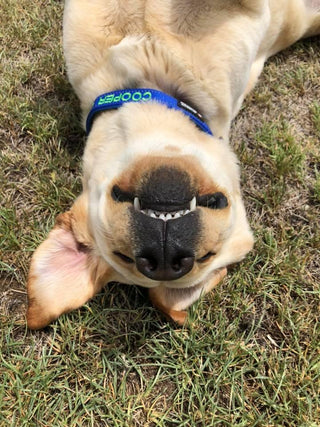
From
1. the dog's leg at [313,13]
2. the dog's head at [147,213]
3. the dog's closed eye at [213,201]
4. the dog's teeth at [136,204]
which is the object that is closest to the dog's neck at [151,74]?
the dog's head at [147,213]

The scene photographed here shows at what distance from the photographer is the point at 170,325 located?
245 cm

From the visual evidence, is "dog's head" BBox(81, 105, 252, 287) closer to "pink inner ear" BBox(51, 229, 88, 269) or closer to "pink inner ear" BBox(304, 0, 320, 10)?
"pink inner ear" BBox(51, 229, 88, 269)

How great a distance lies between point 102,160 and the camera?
2.06 m

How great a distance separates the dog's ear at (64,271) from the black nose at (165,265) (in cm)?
45

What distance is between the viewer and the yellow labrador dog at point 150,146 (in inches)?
70.5

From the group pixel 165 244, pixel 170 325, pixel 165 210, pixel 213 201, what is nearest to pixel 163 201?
pixel 165 210

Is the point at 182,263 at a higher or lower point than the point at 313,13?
lower

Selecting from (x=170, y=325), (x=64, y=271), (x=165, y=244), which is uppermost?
(x=165, y=244)

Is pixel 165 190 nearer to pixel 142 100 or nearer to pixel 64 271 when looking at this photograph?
pixel 142 100

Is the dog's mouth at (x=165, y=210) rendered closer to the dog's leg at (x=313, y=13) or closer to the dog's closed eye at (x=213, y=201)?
the dog's closed eye at (x=213, y=201)

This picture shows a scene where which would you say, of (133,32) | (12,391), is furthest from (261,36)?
(12,391)

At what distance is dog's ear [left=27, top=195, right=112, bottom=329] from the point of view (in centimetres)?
202

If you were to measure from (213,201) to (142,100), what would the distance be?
64 centimetres

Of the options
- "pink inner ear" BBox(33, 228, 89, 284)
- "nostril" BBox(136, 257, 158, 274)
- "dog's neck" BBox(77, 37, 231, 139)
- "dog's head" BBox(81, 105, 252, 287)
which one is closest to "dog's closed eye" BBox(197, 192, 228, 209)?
"dog's head" BBox(81, 105, 252, 287)
